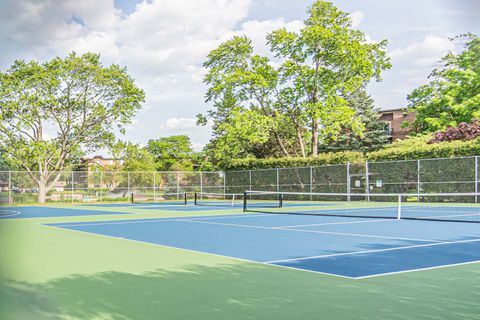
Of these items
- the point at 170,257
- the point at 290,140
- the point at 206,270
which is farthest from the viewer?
the point at 290,140

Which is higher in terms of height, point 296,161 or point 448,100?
point 448,100

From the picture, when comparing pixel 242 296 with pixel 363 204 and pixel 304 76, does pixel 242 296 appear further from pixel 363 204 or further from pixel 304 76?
pixel 304 76

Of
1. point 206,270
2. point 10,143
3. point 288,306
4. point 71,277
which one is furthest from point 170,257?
point 10,143

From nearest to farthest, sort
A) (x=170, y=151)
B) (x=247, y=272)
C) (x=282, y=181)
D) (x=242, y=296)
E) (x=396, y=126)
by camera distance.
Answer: (x=242, y=296) → (x=247, y=272) → (x=282, y=181) → (x=396, y=126) → (x=170, y=151)

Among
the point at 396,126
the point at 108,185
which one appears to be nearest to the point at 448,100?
the point at 396,126

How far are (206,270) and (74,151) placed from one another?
99.5ft

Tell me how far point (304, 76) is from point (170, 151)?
164ft

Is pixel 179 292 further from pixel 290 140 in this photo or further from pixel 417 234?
pixel 290 140

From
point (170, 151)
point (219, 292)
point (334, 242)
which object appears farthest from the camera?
point (170, 151)

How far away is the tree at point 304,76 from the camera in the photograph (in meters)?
34.0

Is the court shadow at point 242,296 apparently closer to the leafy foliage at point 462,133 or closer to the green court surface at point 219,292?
the green court surface at point 219,292

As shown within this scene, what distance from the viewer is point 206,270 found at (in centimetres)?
654

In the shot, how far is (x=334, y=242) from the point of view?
9.66 metres

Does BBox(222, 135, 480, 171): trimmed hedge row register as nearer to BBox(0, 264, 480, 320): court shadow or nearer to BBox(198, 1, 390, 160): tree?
BBox(198, 1, 390, 160): tree
